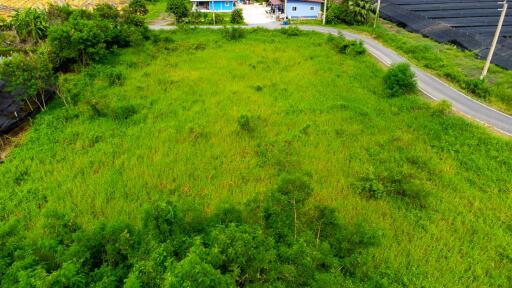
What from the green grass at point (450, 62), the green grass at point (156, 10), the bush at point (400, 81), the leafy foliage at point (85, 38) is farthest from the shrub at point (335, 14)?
the green grass at point (156, 10)

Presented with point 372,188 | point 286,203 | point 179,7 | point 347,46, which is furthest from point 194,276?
point 179,7

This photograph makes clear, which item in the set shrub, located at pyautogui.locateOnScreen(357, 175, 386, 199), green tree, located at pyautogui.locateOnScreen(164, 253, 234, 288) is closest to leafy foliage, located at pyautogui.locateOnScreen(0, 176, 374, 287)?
green tree, located at pyautogui.locateOnScreen(164, 253, 234, 288)

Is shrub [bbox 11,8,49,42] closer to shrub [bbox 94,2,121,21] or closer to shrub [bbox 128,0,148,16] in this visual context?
shrub [bbox 94,2,121,21]

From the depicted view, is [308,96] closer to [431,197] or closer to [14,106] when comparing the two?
[431,197]

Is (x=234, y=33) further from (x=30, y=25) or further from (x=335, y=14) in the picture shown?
(x=30, y=25)

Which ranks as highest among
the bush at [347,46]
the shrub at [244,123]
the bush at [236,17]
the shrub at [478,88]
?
the bush at [236,17]

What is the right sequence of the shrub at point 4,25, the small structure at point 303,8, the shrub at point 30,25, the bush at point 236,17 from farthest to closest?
1. the small structure at point 303,8
2. the bush at point 236,17
3. the shrub at point 4,25
4. the shrub at point 30,25

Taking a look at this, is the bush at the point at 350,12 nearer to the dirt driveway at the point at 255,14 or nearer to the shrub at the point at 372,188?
the dirt driveway at the point at 255,14
